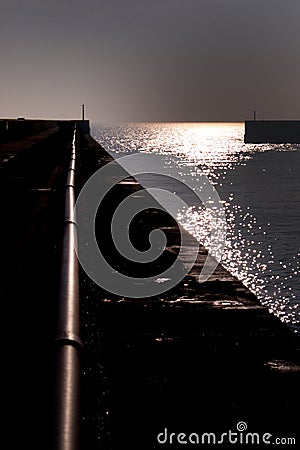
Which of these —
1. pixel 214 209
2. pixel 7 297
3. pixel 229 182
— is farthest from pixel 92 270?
pixel 229 182

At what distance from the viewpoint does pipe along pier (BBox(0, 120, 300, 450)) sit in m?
4.22

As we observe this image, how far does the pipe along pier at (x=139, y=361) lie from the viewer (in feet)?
13.8

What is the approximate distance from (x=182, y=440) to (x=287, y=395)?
85cm

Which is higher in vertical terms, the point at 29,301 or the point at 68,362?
the point at 29,301

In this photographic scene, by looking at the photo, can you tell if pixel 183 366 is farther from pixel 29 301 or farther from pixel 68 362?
pixel 29 301
